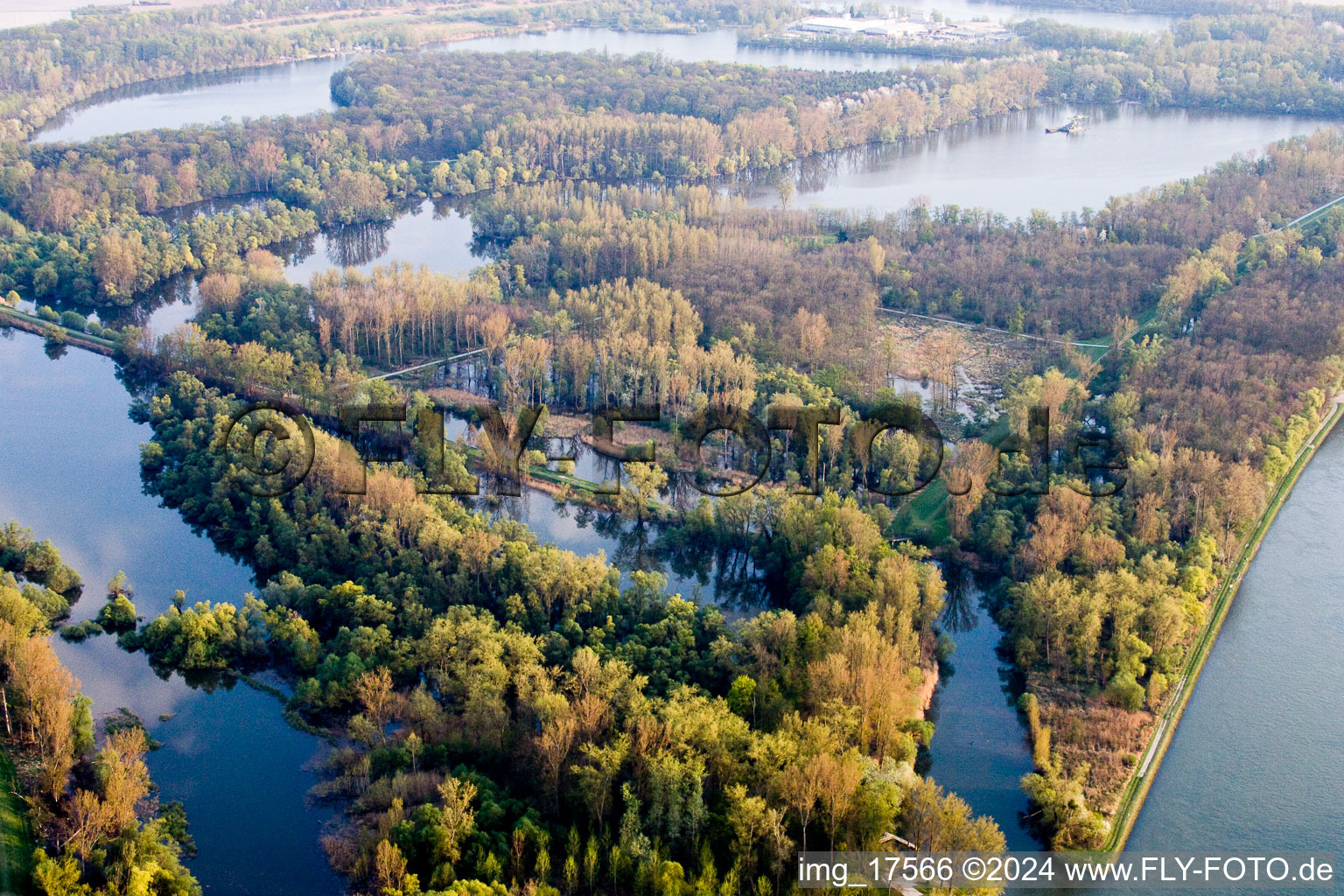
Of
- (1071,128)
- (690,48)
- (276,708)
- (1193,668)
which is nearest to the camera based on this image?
(276,708)

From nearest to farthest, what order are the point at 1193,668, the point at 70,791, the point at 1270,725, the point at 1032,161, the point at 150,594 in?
1. the point at 70,791
2. the point at 1270,725
3. the point at 1193,668
4. the point at 150,594
5. the point at 1032,161

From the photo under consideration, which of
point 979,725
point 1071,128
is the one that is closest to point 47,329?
point 979,725

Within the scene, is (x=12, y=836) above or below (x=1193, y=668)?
above

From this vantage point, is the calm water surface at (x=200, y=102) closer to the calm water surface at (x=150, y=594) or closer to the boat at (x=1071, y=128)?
the calm water surface at (x=150, y=594)

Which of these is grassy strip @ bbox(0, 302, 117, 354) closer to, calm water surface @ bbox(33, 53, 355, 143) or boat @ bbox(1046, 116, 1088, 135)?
calm water surface @ bbox(33, 53, 355, 143)

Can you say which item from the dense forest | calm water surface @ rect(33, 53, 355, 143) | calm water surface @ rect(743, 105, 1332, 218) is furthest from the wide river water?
calm water surface @ rect(33, 53, 355, 143)

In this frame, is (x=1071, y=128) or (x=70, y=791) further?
(x=1071, y=128)

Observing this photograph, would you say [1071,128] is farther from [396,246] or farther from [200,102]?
[200,102]

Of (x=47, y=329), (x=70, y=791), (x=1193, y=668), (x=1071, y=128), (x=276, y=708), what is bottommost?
(x=276, y=708)
